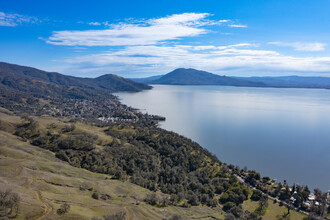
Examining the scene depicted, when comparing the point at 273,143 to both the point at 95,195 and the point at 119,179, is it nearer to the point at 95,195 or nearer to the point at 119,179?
the point at 119,179

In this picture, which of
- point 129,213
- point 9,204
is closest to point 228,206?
point 129,213

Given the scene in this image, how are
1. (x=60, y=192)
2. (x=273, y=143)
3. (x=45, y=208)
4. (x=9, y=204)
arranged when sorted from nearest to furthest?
(x=9, y=204) < (x=45, y=208) < (x=60, y=192) < (x=273, y=143)

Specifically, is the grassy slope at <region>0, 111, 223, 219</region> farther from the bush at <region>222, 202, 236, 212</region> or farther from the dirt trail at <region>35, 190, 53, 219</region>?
the bush at <region>222, 202, 236, 212</region>

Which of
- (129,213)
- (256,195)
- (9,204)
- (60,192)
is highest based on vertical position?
(9,204)

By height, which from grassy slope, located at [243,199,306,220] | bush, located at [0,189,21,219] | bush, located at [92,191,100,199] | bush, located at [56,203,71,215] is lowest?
grassy slope, located at [243,199,306,220]

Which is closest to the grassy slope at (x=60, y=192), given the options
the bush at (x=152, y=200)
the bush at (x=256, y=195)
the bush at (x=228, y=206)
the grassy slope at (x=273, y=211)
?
the bush at (x=152, y=200)

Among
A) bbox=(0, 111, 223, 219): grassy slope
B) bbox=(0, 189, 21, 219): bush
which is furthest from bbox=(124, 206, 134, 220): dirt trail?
bbox=(0, 189, 21, 219): bush

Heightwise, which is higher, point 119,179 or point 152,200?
point 152,200

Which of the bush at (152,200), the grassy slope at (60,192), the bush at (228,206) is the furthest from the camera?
the bush at (228,206)

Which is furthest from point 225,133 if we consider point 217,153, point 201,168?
point 201,168

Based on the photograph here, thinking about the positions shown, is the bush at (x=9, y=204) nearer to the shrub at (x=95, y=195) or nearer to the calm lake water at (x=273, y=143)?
the shrub at (x=95, y=195)
